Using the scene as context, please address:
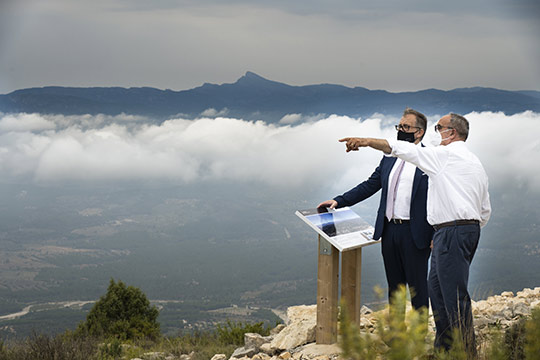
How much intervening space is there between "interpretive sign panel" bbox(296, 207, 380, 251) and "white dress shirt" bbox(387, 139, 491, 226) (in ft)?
3.08

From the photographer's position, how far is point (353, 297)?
16.9 feet

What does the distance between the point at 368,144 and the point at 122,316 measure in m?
9.28

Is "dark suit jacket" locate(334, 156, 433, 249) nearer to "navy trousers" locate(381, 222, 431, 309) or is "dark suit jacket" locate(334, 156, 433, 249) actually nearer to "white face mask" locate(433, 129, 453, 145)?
"navy trousers" locate(381, 222, 431, 309)

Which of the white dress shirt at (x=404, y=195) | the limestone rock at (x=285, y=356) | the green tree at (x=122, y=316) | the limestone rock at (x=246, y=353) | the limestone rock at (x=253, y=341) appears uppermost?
the white dress shirt at (x=404, y=195)

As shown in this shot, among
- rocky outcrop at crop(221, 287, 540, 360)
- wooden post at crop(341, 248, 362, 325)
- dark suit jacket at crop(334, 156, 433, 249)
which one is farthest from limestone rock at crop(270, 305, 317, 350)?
dark suit jacket at crop(334, 156, 433, 249)

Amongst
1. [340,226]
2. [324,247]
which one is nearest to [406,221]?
[340,226]

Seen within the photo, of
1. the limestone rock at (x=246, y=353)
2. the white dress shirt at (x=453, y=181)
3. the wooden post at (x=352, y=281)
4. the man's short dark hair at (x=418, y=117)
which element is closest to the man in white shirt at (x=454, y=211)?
the white dress shirt at (x=453, y=181)

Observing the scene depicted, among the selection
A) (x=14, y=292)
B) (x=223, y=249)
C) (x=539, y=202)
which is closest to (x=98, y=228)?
(x=223, y=249)

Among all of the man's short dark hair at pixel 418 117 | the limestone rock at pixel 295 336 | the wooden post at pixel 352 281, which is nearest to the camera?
the man's short dark hair at pixel 418 117

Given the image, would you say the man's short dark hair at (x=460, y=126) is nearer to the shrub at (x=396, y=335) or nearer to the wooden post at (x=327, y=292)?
the wooden post at (x=327, y=292)

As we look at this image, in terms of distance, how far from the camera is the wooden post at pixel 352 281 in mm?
5141

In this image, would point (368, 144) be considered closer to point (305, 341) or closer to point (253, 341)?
point (305, 341)

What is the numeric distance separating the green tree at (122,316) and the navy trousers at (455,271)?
307 inches

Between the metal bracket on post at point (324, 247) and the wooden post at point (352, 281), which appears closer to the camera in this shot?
the metal bracket on post at point (324, 247)
